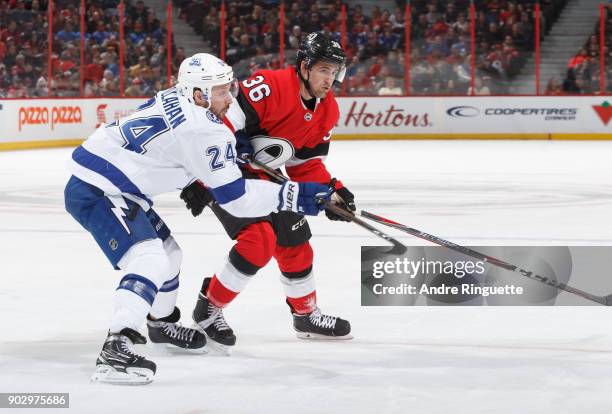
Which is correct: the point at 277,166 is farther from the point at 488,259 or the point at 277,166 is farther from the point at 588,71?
the point at 588,71

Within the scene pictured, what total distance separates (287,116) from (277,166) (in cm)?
19

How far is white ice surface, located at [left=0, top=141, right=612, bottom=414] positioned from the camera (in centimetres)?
300

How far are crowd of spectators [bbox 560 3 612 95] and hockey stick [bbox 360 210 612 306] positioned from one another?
12673 mm

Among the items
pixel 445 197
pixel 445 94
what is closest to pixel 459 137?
pixel 445 94

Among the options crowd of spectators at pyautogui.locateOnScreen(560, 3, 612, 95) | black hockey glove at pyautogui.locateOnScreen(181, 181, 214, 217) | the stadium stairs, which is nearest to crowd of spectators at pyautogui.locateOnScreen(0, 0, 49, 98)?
the stadium stairs

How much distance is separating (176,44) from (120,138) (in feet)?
44.8

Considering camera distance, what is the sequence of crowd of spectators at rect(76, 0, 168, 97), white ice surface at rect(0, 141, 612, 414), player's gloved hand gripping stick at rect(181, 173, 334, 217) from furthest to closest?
crowd of spectators at rect(76, 0, 168, 97)
player's gloved hand gripping stick at rect(181, 173, 334, 217)
white ice surface at rect(0, 141, 612, 414)

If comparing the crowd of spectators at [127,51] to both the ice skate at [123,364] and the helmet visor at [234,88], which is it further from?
the ice skate at [123,364]

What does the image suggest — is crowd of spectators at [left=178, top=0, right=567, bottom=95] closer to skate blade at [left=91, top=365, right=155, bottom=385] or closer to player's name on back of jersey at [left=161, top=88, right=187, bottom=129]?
player's name on back of jersey at [left=161, top=88, right=187, bottom=129]

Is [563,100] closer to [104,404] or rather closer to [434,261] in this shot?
[434,261]

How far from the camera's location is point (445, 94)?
16.4 meters

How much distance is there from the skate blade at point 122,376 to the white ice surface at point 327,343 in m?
0.05

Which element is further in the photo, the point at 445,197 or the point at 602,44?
the point at 602,44

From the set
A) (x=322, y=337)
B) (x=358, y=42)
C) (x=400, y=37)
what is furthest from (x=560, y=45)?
(x=322, y=337)
